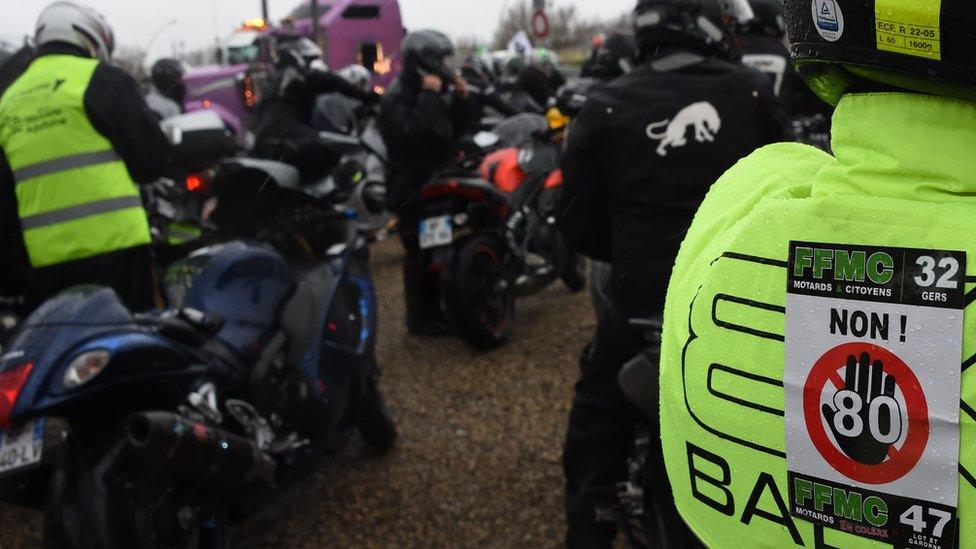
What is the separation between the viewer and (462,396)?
5043mm

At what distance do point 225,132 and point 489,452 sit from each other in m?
3.10

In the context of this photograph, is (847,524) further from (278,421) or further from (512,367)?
(512,367)

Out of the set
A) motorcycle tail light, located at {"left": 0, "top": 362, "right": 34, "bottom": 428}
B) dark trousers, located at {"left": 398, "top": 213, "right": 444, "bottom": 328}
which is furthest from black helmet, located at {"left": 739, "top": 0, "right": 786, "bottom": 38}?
motorcycle tail light, located at {"left": 0, "top": 362, "right": 34, "bottom": 428}

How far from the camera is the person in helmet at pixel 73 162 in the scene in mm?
3771

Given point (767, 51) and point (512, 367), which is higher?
point (767, 51)

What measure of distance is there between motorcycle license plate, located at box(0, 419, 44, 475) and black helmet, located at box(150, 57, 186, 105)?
25.0ft

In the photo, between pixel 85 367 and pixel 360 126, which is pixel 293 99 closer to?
pixel 85 367

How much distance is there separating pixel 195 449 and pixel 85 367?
1.13 feet

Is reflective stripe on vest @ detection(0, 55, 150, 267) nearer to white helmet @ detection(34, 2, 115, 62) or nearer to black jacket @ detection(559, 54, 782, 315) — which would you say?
white helmet @ detection(34, 2, 115, 62)

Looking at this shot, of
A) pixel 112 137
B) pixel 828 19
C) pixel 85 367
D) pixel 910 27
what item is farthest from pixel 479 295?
pixel 910 27

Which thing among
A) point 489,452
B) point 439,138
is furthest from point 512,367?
point 439,138

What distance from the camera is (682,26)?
8.95 feet

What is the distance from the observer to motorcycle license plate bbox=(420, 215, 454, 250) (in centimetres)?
562

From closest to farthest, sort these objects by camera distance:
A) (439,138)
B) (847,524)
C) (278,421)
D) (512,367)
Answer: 1. (847,524)
2. (278,421)
3. (512,367)
4. (439,138)
